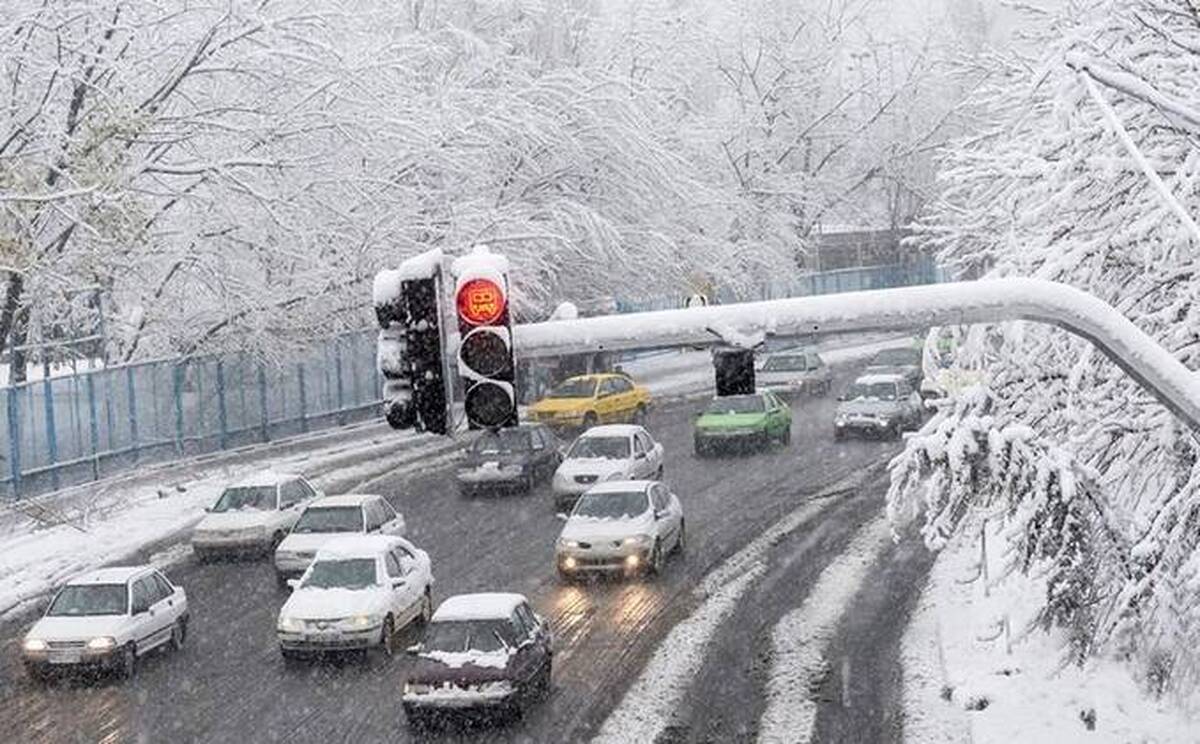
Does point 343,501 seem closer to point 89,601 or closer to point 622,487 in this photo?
point 622,487

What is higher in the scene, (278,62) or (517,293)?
(278,62)

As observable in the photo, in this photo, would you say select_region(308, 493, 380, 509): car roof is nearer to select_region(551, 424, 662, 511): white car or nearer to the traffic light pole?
select_region(551, 424, 662, 511): white car

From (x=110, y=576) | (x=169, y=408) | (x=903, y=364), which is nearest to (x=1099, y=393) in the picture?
(x=110, y=576)

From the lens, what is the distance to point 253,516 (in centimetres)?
2794

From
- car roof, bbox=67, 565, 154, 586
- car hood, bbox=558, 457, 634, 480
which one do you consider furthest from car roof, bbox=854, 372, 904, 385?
car roof, bbox=67, 565, 154, 586

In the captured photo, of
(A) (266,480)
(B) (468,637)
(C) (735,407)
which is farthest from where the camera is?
(C) (735,407)

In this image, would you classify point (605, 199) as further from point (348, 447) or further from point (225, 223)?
point (225, 223)

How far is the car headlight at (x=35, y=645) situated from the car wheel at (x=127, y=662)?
3.26 ft

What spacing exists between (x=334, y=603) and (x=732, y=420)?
19.3 m

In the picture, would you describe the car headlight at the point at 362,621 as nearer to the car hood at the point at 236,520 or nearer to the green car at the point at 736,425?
the car hood at the point at 236,520

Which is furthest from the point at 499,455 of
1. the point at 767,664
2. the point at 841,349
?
the point at 841,349

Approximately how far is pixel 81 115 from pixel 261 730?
48.2ft

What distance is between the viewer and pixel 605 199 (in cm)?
4628

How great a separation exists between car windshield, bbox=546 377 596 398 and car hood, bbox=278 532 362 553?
1795 centimetres
